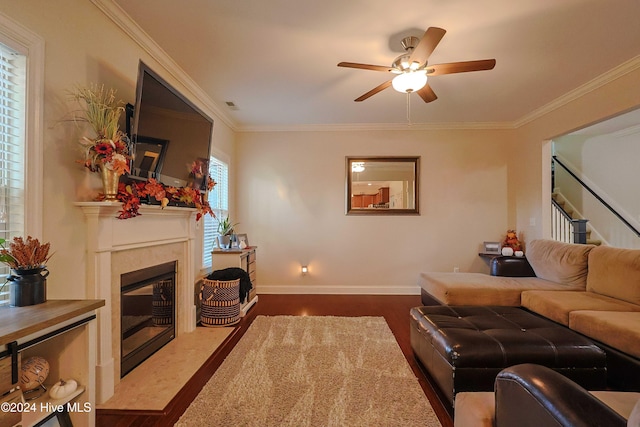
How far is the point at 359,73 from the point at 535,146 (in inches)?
116

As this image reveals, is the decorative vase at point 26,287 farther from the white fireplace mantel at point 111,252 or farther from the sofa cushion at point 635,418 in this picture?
the sofa cushion at point 635,418

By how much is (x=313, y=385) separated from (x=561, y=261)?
2.91 metres

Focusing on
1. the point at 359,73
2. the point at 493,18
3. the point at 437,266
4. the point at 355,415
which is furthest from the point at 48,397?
the point at 437,266

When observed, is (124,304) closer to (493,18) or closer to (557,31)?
(493,18)

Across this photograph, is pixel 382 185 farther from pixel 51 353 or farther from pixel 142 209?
pixel 51 353

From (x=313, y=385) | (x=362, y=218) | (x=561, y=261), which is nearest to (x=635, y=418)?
(x=313, y=385)

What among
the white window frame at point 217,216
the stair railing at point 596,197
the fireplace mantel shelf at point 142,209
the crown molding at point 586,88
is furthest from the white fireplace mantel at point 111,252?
the stair railing at point 596,197

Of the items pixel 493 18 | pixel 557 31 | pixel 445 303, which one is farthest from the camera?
pixel 445 303

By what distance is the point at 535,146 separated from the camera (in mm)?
4090

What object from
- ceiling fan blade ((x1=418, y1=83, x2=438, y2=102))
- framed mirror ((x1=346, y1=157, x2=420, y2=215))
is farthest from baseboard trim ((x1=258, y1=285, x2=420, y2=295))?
ceiling fan blade ((x1=418, y1=83, x2=438, y2=102))

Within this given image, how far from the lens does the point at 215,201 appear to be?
401 cm

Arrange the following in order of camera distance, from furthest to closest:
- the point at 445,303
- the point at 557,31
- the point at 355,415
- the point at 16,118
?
the point at 445,303 → the point at 557,31 → the point at 355,415 → the point at 16,118

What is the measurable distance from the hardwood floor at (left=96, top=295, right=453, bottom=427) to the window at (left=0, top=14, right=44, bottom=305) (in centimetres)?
99

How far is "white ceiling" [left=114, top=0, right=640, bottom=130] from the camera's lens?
204 centimetres
